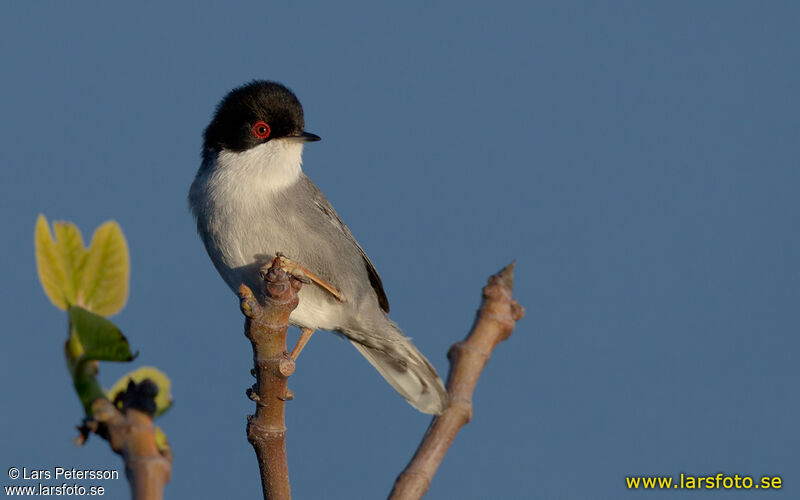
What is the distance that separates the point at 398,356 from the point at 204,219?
126 cm

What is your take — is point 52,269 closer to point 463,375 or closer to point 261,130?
point 463,375

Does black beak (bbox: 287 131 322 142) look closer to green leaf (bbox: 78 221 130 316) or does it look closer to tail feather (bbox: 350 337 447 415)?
tail feather (bbox: 350 337 447 415)

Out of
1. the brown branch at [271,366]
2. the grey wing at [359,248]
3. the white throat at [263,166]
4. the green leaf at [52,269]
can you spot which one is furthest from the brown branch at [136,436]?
the grey wing at [359,248]

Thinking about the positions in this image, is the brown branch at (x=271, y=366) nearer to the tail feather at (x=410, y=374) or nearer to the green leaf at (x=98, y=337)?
the green leaf at (x=98, y=337)

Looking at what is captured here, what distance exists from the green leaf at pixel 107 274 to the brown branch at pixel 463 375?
97cm

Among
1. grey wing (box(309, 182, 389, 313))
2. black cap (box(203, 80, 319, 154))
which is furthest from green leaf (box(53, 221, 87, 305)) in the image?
grey wing (box(309, 182, 389, 313))

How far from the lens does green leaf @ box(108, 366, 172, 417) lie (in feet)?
4.71

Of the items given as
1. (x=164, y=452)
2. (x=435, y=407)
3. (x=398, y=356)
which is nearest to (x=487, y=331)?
(x=164, y=452)

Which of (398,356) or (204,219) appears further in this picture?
(398,356)

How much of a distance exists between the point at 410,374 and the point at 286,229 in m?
1.02

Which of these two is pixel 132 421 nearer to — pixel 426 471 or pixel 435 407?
pixel 426 471

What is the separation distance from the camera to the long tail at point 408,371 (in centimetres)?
411

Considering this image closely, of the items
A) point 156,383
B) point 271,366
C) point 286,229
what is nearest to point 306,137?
point 286,229

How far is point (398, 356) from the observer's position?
4418 mm
